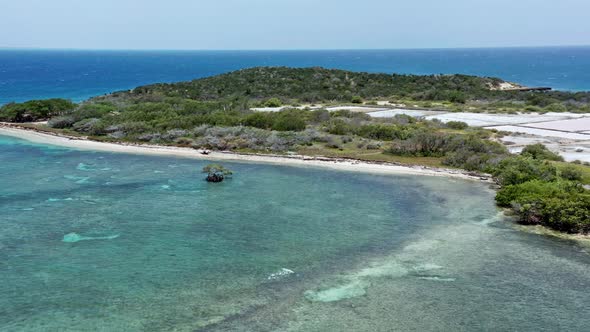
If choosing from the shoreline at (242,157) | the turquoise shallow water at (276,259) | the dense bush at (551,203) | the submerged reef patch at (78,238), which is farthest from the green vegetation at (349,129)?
the submerged reef patch at (78,238)

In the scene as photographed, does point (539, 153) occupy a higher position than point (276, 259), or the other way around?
point (539, 153)

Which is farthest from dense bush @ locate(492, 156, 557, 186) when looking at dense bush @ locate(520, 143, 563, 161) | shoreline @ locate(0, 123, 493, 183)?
dense bush @ locate(520, 143, 563, 161)

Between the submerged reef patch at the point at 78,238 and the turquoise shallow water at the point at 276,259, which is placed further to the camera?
the submerged reef patch at the point at 78,238

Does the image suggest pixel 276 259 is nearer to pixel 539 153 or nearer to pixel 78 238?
pixel 78 238

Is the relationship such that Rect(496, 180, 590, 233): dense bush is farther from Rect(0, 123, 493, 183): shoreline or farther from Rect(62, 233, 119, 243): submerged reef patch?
Rect(62, 233, 119, 243): submerged reef patch

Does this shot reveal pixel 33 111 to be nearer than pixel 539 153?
No

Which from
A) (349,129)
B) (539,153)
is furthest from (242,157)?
(539,153)

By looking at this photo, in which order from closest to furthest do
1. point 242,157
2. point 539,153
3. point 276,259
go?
point 276,259, point 539,153, point 242,157

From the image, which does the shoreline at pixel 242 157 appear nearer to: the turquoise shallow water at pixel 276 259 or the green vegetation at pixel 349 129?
the green vegetation at pixel 349 129
